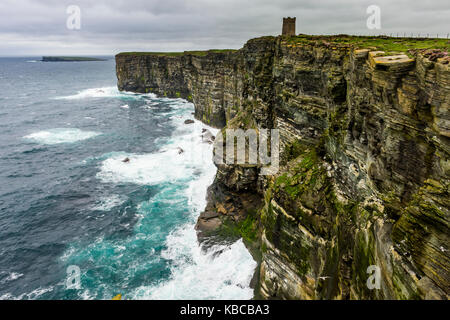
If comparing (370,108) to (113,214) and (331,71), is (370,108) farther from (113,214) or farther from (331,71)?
(113,214)

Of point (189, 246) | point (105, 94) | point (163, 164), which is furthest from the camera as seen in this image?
point (105, 94)

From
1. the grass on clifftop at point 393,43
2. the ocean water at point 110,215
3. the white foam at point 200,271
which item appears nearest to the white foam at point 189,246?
the white foam at point 200,271

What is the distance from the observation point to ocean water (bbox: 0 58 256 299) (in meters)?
30.1

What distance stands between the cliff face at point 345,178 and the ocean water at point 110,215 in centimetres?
516

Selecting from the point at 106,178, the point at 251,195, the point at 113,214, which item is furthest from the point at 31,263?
the point at 251,195

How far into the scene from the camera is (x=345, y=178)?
21.0m

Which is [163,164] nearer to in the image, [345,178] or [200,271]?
[200,271]

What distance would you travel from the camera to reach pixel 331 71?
22578 mm

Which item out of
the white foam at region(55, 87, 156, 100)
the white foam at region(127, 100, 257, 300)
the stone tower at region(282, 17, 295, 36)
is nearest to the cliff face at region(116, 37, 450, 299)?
the white foam at region(127, 100, 257, 300)

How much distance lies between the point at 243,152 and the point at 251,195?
5.89 meters

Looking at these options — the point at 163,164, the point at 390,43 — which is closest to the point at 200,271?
the point at 390,43

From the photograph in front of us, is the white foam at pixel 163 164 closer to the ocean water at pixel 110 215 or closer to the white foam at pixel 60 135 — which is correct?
the ocean water at pixel 110 215

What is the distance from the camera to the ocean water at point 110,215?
98.7 ft

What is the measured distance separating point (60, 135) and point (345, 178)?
7885 cm
